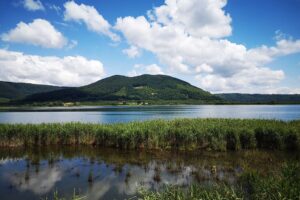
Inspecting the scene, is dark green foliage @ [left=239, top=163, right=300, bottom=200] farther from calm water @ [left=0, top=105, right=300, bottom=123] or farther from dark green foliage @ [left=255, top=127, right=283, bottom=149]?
calm water @ [left=0, top=105, right=300, bottom=123]

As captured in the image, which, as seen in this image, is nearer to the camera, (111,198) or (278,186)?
(278,186)

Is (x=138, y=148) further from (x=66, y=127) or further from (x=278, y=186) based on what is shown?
(x=278, y=186)

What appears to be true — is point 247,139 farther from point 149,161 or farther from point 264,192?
point 264,192

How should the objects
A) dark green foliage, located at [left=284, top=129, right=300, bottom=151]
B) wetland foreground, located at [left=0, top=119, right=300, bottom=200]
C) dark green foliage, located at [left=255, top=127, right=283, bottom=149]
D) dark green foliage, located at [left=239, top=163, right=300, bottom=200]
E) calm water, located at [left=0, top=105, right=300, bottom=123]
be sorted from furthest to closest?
1. calm water, located at [left=0, top=105, right=300, bottom=123]
2. dark green foliage, located at [left=255, top=127, right=283, bottom=149]
3. dark green foliage, located at [left=284, top=129, right=300, bottom=151]
4. wetland foreground, located at [left=0, top=119, right=300, bottom=200]
5. dark green foliage, located at [left=239, top=163, right=300, bottom=200]

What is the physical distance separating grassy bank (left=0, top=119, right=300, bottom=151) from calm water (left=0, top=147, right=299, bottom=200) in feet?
6.69

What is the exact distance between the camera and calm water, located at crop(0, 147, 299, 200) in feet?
41.8

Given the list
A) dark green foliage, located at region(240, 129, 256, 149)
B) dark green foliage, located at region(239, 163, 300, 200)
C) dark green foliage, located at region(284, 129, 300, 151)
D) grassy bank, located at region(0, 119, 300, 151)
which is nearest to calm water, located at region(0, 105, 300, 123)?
grassy bank, located at region(0, 119, 300, 151)

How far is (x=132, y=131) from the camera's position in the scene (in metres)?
24.0

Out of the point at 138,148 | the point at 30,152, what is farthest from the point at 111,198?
the point at 30,152

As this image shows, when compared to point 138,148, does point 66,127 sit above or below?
above

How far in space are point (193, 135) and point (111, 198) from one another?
44.3ft

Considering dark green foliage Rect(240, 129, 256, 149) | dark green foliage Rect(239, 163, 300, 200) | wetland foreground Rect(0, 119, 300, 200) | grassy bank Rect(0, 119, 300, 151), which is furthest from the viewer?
dark green foliage Rect(240, 129, 256, 149)

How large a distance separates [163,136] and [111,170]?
8.68 meters

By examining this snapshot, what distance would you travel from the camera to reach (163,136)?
24125 mm
